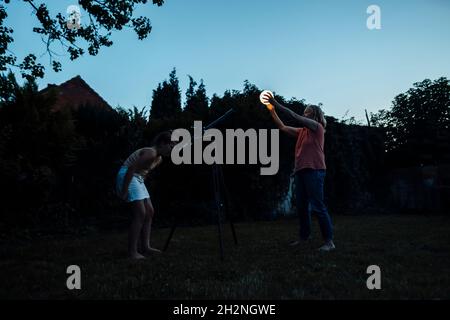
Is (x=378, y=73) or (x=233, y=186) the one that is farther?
(x=233, y=186)

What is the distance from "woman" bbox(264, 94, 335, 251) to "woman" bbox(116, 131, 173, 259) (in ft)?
5.24

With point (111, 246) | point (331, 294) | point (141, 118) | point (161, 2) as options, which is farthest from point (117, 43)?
point (331, 294)

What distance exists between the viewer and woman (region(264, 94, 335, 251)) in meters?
4.45

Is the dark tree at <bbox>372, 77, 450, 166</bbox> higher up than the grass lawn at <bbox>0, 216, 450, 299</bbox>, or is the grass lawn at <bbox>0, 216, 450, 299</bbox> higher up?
the dark tree at <bbox>372, 77, 450, 166</bbox>

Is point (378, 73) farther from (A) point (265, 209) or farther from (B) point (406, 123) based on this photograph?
(B) point (406, 123)

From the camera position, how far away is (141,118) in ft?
30.1

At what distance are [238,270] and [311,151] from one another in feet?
6.94

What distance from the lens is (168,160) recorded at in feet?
30.4

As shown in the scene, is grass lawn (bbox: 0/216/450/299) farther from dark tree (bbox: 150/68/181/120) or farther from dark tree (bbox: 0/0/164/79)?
dark tree (bbox: 150/68/181/120)

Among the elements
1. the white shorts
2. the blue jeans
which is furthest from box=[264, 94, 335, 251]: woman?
the white shorts

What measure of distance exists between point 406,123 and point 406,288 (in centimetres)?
1265

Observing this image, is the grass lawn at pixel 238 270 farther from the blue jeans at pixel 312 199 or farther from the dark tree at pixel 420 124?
the dark tree at pixel 420 124

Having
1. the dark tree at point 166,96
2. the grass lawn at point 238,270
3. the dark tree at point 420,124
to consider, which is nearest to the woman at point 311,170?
the grass lawn at point 238,270

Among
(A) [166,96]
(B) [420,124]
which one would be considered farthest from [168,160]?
(A) [166,96]
